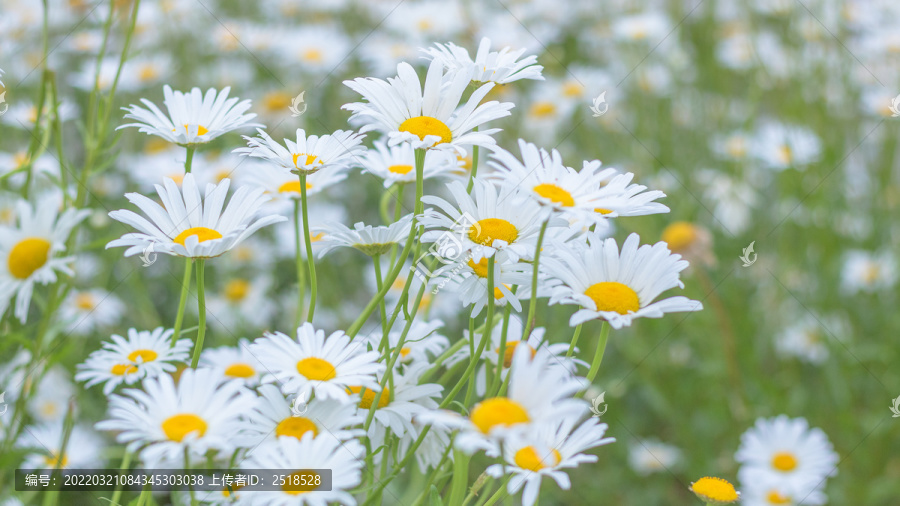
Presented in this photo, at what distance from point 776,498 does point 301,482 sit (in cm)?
120

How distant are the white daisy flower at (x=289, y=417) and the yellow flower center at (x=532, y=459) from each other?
0.13m

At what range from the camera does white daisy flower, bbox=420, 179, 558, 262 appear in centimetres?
62

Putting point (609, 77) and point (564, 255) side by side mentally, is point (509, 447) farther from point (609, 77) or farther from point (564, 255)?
point (609, 77)

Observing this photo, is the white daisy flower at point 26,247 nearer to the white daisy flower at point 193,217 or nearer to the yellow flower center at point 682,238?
the white daisy flower at point 193,217

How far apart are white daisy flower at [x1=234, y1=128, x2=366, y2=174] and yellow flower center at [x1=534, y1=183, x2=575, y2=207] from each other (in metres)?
0.17

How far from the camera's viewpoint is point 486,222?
0.66 meters

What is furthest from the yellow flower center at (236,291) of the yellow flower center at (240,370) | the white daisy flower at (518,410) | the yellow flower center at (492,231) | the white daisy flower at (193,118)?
the white daisy flower at (518,410)

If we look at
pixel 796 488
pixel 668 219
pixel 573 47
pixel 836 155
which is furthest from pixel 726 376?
pixel 573 47

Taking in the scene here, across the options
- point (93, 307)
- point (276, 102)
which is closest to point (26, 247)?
point (93, 307)

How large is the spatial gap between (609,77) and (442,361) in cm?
223

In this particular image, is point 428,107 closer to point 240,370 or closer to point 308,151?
point 308,151

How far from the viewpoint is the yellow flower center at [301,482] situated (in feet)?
1.75

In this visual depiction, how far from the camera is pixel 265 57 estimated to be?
106 inches

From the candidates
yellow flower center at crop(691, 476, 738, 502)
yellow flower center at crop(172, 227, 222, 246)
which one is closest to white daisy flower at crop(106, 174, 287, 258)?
yellow flower center at crop(172, 227, 222, 246)
